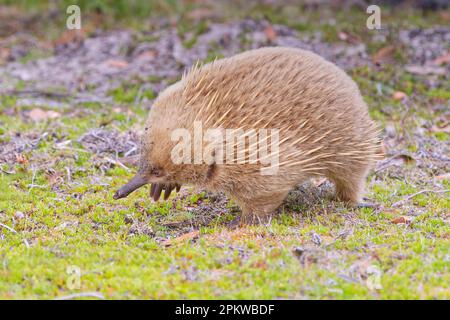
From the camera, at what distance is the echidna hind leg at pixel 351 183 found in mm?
5234

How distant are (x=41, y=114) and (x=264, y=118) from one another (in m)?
3.65

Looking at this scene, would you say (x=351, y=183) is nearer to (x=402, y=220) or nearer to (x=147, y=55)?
(x=402, y=220)

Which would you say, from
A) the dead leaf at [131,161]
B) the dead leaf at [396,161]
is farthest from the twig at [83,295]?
the dead leaf at [396,161]

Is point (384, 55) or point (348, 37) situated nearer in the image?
point (384, 55)

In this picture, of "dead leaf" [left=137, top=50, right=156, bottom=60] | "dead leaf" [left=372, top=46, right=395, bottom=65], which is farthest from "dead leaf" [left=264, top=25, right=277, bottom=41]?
"dead leaf" [left=137, top=50, right=156, bottom=60]

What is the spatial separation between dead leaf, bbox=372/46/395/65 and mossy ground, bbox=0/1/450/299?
4.22 ft

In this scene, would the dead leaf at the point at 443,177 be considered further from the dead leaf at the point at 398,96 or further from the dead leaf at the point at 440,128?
the dead leaf at the point at 398,96

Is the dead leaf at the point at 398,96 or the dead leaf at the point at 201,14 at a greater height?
the dead leaf at the point at 201,14

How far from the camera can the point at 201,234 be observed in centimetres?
486

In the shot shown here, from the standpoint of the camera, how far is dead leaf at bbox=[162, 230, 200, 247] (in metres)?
4.70

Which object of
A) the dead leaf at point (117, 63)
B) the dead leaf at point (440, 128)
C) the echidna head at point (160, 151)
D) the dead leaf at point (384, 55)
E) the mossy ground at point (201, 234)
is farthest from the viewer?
the dead leaf at point (117, 63)

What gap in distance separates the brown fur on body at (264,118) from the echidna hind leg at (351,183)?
0.12m

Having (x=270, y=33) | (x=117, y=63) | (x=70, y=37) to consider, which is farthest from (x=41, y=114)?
(x=270, y=33)

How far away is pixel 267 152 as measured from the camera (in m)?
4.70
